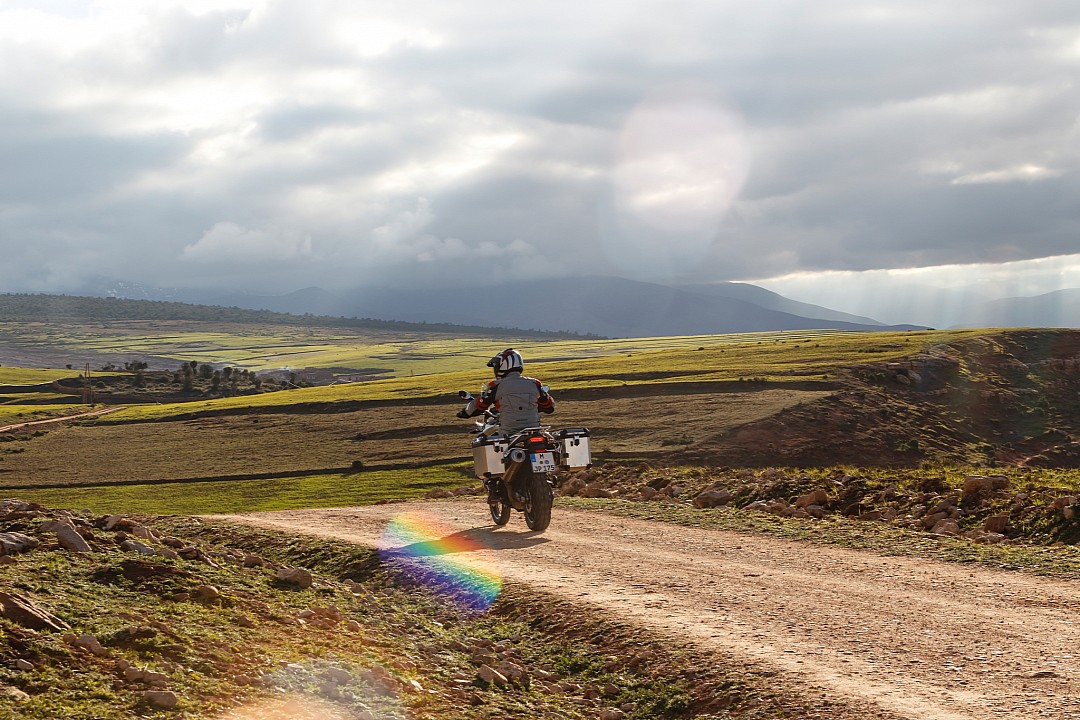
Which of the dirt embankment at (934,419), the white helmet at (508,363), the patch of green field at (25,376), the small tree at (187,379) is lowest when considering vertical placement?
the patch of green field at (25,376)

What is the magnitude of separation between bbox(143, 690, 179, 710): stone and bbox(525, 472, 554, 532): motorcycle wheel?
440 inches

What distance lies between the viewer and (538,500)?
1759cm

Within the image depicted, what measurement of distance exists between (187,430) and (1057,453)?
60.2 metres

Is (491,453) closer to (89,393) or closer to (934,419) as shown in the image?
(934,419)

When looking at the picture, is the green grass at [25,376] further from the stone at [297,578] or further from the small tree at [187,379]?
the stone at [297,578]

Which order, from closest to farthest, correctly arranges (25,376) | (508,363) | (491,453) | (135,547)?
1. (135,547)
2. (491,453)
3. (508,363)
4. (25,376)

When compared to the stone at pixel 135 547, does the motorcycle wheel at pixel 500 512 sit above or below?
below

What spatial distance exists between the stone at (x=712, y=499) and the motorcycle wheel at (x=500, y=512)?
4705 millimetres

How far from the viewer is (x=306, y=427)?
6962 cm

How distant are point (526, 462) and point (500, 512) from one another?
2048 mm

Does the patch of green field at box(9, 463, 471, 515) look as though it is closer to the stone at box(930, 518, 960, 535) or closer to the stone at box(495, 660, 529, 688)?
the stone at box(930, 518, 960, 535)

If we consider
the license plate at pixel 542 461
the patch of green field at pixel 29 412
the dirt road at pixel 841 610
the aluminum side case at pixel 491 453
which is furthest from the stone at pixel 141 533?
the patch of green field at pixel 29 412

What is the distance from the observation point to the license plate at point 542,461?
17375 mm

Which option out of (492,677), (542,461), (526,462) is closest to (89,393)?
(526,462)
